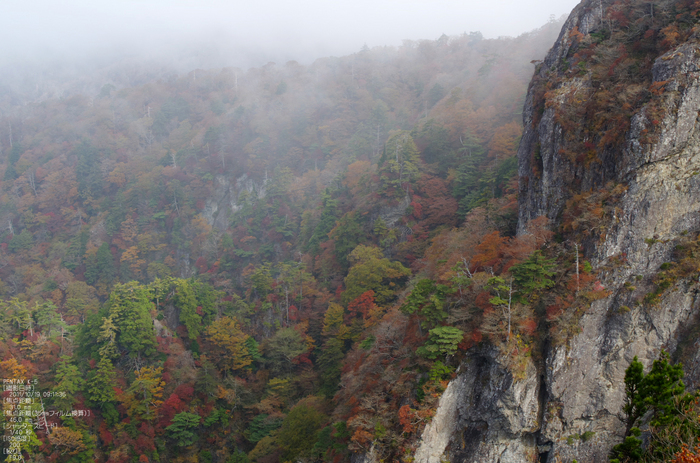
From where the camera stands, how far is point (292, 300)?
4125cm

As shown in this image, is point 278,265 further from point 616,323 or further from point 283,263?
point 616,323

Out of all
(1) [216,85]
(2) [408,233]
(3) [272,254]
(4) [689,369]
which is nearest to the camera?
(4) [689,369]

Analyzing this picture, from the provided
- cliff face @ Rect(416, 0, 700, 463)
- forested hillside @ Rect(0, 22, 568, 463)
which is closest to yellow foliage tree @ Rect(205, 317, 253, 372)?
forested hillside @ Rect(0, 22, 568, 463)

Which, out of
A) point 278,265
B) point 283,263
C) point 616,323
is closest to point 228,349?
point 283,263

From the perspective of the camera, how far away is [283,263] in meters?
45.5

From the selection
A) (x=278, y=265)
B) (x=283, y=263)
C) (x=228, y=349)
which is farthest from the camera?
(x=278, y=265)

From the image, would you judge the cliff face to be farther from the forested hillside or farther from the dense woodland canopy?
the forested hillside

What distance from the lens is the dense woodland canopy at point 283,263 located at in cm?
2144

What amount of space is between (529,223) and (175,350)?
29.4 meters

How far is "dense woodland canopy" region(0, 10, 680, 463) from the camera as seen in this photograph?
21438 millimetres

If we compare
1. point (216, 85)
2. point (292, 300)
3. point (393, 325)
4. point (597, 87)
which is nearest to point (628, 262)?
point (597, 87)

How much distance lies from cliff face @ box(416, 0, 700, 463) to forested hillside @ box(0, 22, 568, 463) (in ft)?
3.83

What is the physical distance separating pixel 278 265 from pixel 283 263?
1.88m

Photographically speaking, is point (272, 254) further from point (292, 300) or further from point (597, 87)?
point (597, 87)
